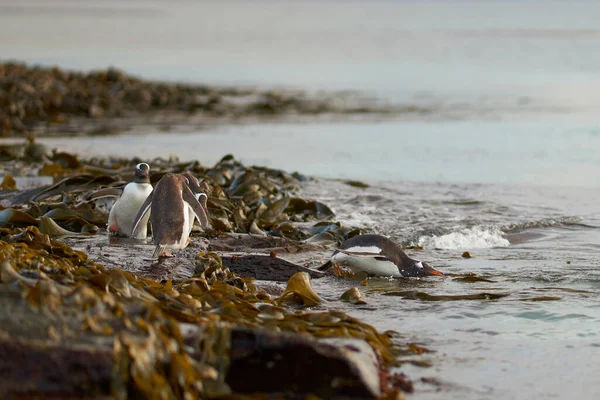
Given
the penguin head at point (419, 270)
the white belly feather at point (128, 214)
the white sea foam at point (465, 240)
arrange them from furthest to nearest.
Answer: the white sea foam at point (465, 240) < the white belly feather at point (128, 214) < the penguin head at point (419, 270)

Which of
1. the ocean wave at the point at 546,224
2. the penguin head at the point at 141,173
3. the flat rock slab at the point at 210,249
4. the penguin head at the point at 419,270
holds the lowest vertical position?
the flat rock slab at the point at 210,249

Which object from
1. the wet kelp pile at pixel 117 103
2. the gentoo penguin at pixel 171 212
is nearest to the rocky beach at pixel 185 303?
the gentoo penguin at pixel 171 212

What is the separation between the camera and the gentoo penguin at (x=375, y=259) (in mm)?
5879

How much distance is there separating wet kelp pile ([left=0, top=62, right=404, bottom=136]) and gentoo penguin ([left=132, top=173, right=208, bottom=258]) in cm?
927

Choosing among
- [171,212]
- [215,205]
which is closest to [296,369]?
[171,212]

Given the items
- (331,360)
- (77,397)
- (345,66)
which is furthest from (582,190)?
(345,66)

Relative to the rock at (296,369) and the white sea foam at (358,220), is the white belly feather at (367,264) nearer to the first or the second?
the white sea foam at (358,220)

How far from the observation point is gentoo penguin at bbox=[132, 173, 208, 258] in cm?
599

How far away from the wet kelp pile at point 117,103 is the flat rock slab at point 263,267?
10.3m

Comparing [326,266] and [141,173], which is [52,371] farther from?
[141,173]

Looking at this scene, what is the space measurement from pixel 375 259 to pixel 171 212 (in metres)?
1.51

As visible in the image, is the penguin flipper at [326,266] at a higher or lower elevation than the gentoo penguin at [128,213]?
lower

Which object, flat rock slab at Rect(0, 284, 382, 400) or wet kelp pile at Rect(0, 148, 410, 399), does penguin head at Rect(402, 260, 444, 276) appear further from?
flat rock slab at Rect(0, 284, 382, 400)

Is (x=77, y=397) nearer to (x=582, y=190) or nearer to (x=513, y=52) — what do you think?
(x=582, y=190)
